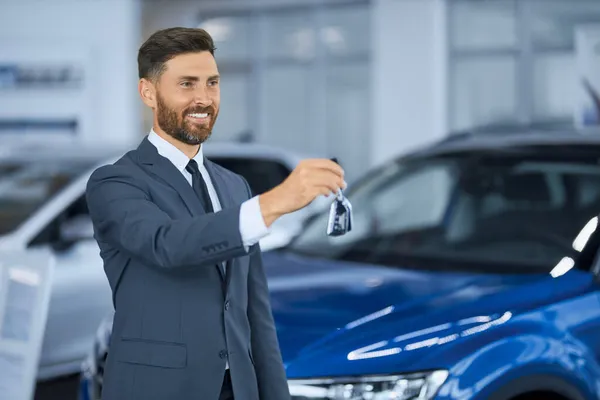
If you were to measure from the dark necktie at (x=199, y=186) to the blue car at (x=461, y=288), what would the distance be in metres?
0.89

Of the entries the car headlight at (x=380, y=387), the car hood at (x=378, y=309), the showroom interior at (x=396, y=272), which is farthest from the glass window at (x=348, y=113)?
the car headlight at (x=380, y=387)

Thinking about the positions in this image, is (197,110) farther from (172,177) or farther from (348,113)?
(348,113)

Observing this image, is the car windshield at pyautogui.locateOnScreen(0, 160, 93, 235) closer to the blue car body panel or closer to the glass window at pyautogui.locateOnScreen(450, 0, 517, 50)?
the blue car body panel

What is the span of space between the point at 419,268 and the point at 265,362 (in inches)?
65.4

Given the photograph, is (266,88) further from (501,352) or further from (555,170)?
(501,352)

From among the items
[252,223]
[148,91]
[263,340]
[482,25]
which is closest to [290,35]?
[482,25]

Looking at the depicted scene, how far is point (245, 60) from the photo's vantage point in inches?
597

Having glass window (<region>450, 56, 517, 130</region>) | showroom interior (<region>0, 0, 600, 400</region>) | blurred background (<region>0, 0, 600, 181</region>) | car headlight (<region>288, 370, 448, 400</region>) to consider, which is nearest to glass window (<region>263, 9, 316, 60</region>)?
blurred background (<region>0, 0, 600, 181</region>)

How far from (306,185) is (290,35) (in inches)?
517

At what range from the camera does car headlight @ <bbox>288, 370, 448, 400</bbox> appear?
286 cm

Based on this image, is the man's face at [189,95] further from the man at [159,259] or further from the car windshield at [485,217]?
the car windshield at [485,217]

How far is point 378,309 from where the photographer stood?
322 centimetres

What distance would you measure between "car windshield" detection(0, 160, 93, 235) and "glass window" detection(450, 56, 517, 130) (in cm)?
830

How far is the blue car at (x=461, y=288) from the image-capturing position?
2904mm
